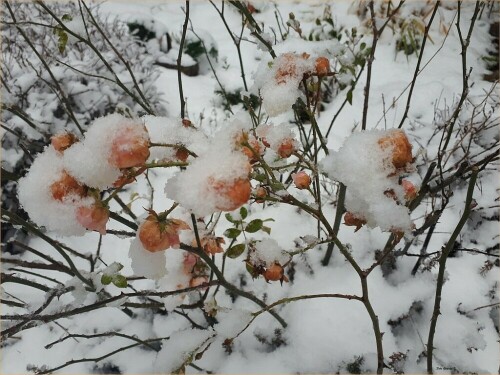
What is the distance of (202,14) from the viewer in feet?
13.6

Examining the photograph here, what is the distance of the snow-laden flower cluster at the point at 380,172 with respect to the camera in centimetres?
60

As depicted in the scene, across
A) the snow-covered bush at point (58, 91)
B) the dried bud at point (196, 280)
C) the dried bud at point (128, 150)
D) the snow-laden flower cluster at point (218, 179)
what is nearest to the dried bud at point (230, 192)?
the snow-laden flower cluster at point (218, 179)

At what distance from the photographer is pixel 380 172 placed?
2.05 feet

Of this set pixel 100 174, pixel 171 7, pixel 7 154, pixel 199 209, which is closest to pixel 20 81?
pixel 7 154

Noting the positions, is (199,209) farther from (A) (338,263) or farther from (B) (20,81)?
(B) (20,81)

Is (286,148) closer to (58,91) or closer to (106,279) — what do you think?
(106,279)

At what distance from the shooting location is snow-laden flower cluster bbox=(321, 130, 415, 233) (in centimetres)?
60

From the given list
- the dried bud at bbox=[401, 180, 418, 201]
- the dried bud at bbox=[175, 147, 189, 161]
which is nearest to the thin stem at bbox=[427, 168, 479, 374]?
the dried bud at bbox=[401, 180, 418, 201]

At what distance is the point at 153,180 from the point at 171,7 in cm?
313

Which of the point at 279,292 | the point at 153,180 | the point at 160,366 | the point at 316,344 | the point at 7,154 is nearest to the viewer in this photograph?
the point at 160,366

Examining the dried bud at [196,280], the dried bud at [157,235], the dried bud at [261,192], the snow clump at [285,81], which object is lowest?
the dried bud at [157,235]

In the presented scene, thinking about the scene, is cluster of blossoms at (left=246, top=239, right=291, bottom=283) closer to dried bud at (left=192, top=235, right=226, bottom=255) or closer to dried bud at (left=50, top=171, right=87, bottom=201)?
dried bud at (left=192, top=235, right=226, bottom=255)

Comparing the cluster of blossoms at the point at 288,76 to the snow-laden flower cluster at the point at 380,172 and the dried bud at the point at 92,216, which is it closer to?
the snow-laden flower cluster at the point at 380,172

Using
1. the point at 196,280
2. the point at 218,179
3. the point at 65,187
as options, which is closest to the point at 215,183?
the point at 218,179
